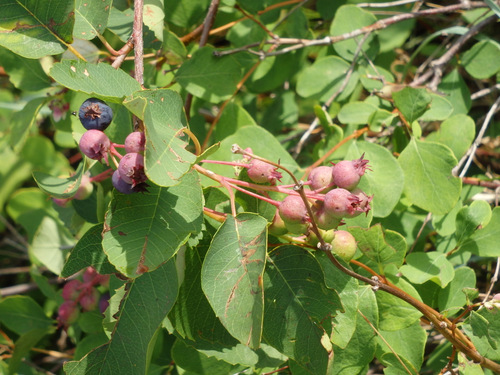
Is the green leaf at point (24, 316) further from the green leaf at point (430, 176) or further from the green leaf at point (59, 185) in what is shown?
the green leaf at point (430, 176)

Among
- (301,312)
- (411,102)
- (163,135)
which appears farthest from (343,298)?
(411,102)

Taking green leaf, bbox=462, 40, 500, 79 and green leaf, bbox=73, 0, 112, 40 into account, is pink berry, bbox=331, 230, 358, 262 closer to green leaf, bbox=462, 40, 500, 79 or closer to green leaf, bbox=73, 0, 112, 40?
green leaf, bbox=73, 0, 112, 40

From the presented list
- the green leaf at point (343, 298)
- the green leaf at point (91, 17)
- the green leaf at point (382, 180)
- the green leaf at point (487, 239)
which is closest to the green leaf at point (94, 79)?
the green leaf at point (91, 17)

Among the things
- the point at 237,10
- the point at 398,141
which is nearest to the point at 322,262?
the point at 398,141

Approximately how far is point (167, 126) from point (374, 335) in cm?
66

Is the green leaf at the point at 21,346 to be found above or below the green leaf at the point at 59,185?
below

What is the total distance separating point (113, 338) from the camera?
102cm

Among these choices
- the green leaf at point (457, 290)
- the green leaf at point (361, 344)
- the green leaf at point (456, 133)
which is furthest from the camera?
the green leaf at point (456, 133)

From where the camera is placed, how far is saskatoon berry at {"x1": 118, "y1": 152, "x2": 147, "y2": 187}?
85 centimetres

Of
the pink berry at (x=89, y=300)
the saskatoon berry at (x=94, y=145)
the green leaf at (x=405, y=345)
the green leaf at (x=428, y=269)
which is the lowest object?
the pink berry at (x=89, y=300)

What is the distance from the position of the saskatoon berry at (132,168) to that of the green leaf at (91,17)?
0.39m

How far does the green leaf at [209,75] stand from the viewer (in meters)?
1.43

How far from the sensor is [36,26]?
1030mm

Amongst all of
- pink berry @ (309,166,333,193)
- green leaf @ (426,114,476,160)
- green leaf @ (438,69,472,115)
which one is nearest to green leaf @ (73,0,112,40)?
pink berry @ (309,166,333,193)
